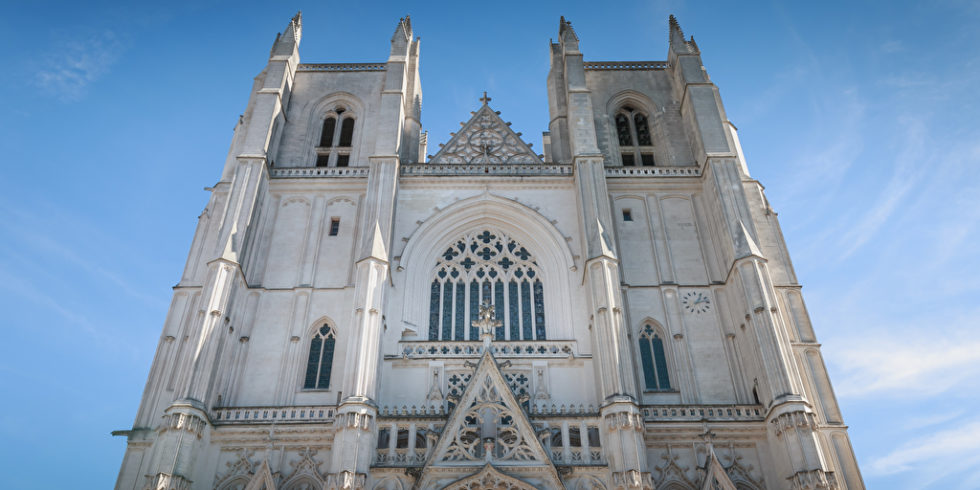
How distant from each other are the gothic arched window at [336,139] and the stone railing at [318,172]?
131 centimetres

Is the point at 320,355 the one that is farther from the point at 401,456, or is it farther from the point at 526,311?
the point at 526,311

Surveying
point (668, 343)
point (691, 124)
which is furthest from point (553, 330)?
point (691, 124)

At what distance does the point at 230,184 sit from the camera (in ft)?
75.4

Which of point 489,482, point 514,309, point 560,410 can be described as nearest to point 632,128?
point 514,309

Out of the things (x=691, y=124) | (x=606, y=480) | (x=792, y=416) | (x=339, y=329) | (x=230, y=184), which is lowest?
(x=606, y=480)

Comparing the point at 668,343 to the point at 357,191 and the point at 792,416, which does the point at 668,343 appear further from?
the point at 357,191

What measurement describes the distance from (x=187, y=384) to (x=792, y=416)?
1431 centimetres

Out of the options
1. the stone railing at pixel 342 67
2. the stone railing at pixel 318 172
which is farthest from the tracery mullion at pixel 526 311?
the stone railing at pixel 342 67

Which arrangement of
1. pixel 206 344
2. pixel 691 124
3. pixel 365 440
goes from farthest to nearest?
pixel 691 124
pixel 206 344
pixel 365 440

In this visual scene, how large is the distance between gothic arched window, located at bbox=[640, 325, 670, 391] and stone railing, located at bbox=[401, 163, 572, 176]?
644cm

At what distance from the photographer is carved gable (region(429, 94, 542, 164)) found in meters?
25.7

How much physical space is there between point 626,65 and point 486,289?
12.4m

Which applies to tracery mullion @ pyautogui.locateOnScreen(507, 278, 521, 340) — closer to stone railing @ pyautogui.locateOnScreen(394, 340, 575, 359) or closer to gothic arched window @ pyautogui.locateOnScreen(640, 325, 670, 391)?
stone railing @ pyautogui.locateOnScreen(394, 340, 575, 359)

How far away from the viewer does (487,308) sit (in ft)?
62.0
